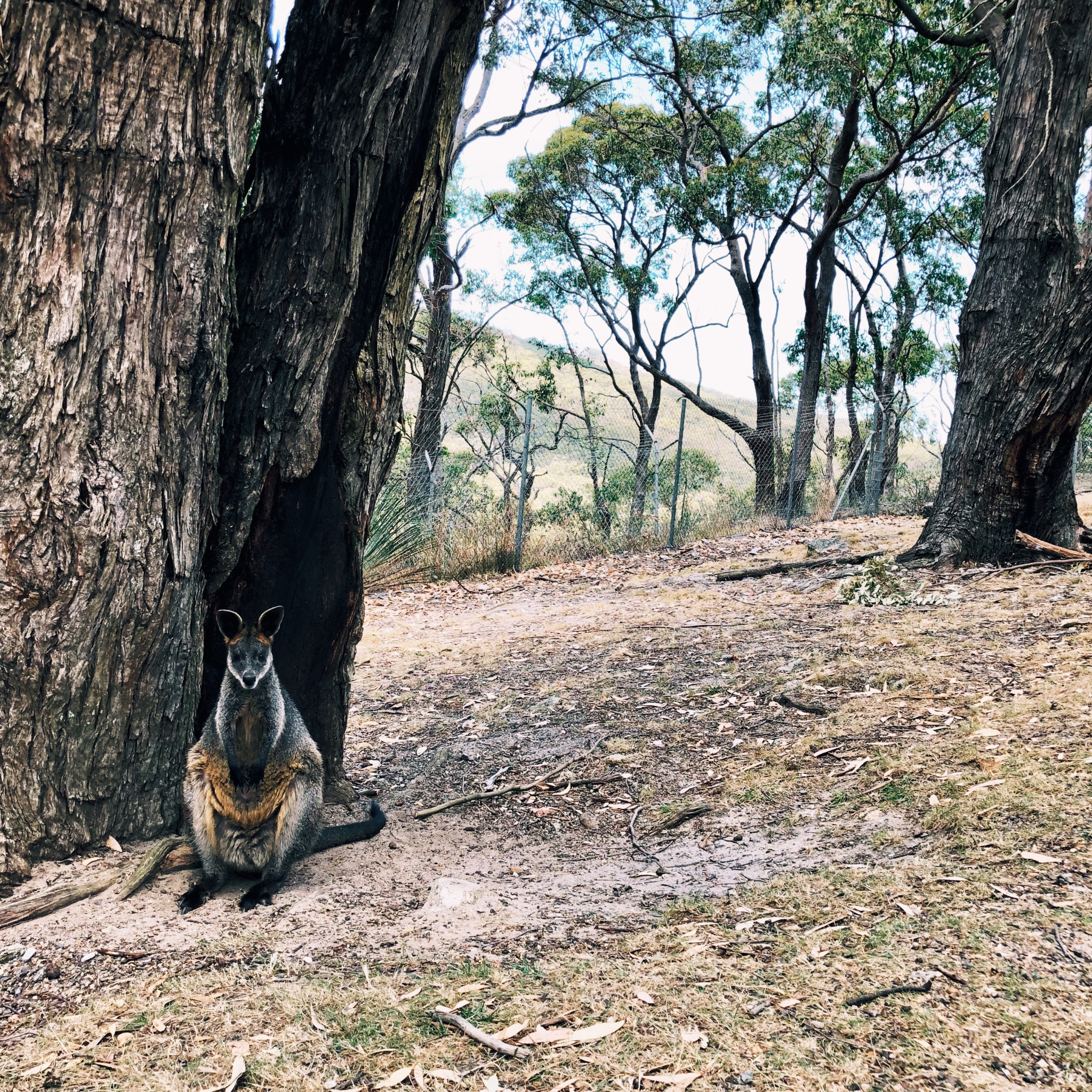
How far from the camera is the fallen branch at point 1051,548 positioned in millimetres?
8367

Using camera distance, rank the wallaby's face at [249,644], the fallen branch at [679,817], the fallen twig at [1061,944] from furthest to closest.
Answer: the fallen branch at [679,817] < the wallaby's face at [249,644] < the fallen twig at [1061,944]

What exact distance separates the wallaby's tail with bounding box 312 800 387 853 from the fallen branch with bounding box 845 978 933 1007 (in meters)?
2.76

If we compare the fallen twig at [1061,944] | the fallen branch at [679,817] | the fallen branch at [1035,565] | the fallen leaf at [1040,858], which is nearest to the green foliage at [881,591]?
the fallen branch at [1035,565]

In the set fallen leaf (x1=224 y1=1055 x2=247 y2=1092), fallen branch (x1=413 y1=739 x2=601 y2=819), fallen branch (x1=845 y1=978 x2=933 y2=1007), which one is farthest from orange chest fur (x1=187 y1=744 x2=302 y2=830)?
fallen branch (x1=845 y1=978 x2=933 y2=1007)

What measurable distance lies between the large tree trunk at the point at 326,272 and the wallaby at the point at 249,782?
574mm

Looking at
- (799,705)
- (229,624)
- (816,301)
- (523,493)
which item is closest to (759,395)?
(816,301)

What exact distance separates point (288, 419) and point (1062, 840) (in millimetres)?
4051

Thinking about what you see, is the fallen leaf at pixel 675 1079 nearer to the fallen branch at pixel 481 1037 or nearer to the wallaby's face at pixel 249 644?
the fallen branch at pixel 481 1037

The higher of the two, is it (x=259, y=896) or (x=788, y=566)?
(x=788, y=566)

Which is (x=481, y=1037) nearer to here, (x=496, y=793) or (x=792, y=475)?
(x=496, y=793)

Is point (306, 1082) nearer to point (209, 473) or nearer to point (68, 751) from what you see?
point (68, 751)

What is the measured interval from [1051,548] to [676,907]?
6400mm

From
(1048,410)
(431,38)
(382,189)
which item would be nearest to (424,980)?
(382,189)

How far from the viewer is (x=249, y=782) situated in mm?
4320
